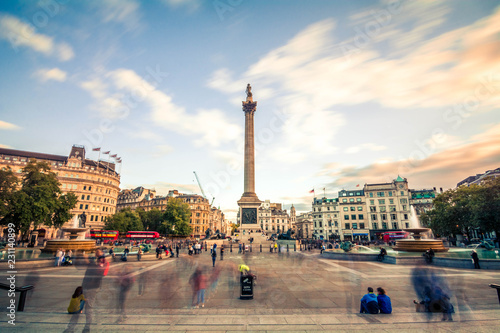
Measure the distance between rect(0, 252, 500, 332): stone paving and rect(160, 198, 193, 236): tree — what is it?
5981 centimetres

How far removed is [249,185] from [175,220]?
31.6m

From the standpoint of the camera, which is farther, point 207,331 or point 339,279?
point 339,279

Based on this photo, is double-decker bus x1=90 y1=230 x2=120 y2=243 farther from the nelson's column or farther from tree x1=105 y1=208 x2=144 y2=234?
the nelson's column

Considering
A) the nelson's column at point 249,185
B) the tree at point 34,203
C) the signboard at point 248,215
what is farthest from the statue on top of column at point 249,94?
the tree at point 34,203

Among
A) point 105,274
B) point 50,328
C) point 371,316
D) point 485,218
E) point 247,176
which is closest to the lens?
point 50,328

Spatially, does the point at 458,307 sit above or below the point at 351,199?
below

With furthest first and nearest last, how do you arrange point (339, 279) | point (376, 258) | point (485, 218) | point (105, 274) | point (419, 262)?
point (485, 218), point (376, 258), point (419, 262), point (105, 274), point (339, 279)

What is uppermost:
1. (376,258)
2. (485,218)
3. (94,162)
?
(94,162)

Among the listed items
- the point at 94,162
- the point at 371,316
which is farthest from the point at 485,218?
the point at 94,162

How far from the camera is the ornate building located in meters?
70.5

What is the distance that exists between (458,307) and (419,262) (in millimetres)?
14668

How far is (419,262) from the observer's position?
2127cm

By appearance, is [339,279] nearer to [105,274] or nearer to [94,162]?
[105,274]

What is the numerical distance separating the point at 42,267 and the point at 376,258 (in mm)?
30671
